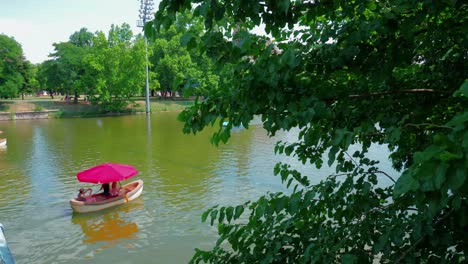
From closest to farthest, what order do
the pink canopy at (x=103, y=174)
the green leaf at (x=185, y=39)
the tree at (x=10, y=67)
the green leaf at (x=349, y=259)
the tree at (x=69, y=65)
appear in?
the green leaf at (x=349, y=259), the green leaf at (x=185, y=39), the pink canopy at (x=103, y=174), the tree at (x=10, y=67), the tree at (x=69, y=65)

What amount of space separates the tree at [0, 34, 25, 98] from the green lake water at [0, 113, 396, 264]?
95.6 feet

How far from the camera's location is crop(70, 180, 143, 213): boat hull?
44.1 ft

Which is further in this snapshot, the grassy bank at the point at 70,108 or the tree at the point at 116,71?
the tree at the point at 116,71

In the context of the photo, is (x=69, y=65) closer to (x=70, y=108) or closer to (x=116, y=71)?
(x=70, y=108)

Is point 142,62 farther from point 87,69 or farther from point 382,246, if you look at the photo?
point 382,246

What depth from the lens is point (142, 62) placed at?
56656 millimetres

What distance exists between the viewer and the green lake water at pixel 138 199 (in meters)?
10.8

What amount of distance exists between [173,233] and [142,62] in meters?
48.0

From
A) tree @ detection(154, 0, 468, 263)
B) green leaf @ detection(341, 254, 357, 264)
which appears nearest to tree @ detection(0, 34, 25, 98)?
tree @ detection(154, 0, 468, 263)

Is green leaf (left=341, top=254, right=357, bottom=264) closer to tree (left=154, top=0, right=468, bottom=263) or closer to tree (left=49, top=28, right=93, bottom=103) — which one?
tree (left=154, top=0, right=468, bottom=263)

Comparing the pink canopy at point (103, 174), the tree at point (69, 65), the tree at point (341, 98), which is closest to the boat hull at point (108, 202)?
the pink canopy at point (103, 174)

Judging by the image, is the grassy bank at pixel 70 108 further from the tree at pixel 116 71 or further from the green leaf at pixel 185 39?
the green leaf at pixel 185 39

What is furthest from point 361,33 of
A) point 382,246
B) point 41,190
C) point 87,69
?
point 87,69

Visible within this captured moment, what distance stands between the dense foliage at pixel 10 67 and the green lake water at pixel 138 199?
29.1m
